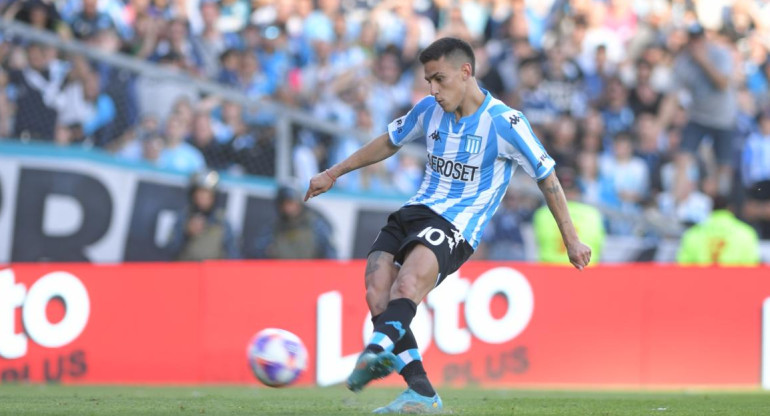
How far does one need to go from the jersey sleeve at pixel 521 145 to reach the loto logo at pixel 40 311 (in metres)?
6.59

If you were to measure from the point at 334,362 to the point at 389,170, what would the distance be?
3.61 meters

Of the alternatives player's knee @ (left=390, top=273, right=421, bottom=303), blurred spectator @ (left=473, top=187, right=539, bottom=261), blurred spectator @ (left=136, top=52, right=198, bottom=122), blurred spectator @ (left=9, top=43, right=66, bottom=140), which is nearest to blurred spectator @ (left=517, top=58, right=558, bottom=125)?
blurred spectator @ (left=473, top=187, right=539, bottom=261)

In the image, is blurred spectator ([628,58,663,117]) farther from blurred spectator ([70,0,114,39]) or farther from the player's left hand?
the player's left hand

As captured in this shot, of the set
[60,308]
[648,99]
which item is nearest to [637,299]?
[648,99]

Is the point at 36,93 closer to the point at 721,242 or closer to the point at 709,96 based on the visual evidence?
the point at 721,242

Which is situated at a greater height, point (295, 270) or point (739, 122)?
point (739, 122)

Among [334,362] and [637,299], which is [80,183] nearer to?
[334,362]

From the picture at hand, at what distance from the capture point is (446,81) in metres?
7.57

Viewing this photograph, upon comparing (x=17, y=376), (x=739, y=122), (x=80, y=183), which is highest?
(x=739, y=122)

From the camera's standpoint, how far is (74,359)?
504 inches

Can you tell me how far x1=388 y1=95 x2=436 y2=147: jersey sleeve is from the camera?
8000 mm

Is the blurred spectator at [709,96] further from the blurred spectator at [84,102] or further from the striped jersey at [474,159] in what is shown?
the striped jersey at [474,159]

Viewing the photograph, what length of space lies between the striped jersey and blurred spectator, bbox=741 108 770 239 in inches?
376

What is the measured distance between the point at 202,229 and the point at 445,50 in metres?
7.09
